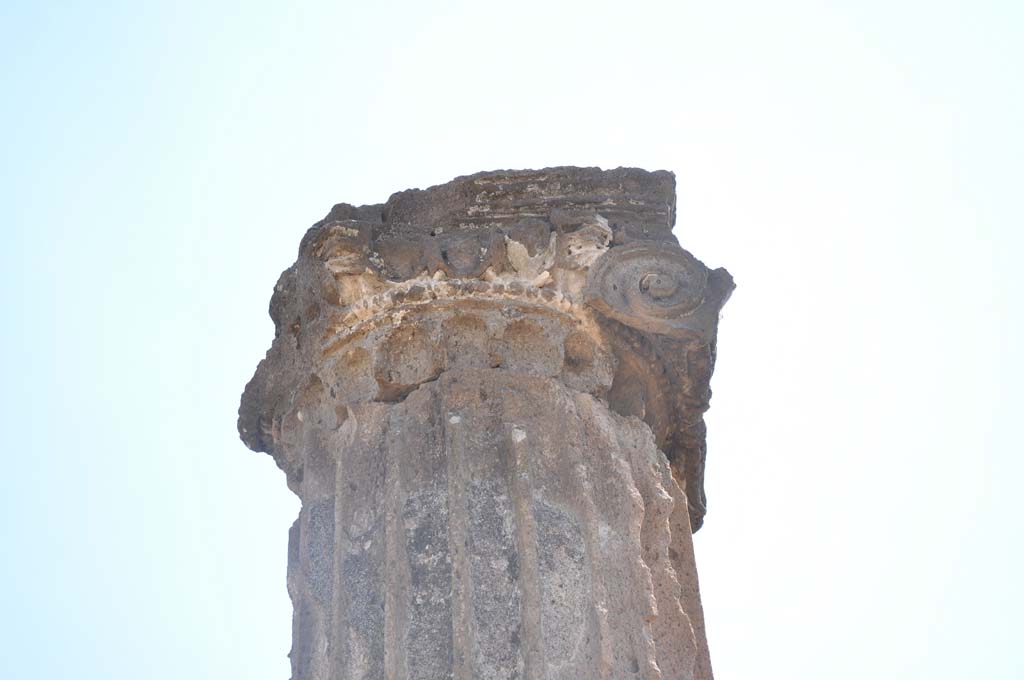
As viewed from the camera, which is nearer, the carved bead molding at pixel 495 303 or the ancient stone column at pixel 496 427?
the ancient stone column at pixel 496 427

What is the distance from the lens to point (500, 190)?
22.8 feet

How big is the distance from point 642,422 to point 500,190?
4.33 ft

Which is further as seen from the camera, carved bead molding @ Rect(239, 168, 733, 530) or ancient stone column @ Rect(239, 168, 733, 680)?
carved bead molding @ Rect(239, 168, 733, 530)

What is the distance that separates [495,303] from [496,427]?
2.41 ft

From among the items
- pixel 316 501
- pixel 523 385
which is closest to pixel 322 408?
pixel 316 501

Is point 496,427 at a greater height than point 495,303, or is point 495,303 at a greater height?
point 495,303

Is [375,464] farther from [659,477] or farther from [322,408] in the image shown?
[659,477]

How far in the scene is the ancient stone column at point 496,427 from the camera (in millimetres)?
5324

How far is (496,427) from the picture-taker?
592cm

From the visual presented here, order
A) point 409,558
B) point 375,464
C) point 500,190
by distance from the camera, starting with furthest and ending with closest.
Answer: point 500,190, point 375,464, point 409,558

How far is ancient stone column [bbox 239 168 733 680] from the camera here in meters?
5.32

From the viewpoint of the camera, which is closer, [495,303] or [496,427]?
[496,427]

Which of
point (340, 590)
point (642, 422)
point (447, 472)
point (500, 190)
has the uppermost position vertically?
point (500, 190)

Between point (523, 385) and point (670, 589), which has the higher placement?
point (523, 385)
